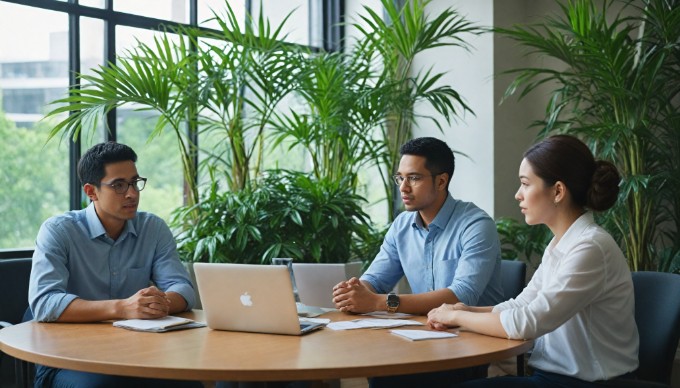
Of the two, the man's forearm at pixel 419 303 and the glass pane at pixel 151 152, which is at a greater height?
the glass pane at pixel 151 152

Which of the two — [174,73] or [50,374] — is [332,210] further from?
[50,374]

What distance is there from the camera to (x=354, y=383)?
5.02 metres

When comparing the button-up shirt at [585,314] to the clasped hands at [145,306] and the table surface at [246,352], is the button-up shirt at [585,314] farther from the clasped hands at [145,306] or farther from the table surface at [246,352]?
the clasped hands at [145,306]

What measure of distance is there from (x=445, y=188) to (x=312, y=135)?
183 cm

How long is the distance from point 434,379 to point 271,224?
1682mm

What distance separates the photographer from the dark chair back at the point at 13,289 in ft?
10.3

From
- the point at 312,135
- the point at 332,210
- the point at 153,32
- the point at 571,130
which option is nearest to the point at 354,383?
the point at 332,210

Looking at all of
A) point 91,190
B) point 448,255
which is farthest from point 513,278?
point 91,190

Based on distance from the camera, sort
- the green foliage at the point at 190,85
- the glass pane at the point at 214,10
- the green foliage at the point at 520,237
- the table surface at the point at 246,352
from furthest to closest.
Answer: the glass pane at the point at 214,10 → the green foliage at the point at 520,237 → the green foliage at the point at 190,85 → the table surface at the point at 246,352

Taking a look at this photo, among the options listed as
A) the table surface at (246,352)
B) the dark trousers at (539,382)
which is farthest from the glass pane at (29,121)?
the dark trousers at (539,382)

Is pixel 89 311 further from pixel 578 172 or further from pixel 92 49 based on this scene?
pixel 92 49

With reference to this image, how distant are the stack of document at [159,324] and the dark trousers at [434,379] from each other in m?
0.74

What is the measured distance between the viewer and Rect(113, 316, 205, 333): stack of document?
8.30ft

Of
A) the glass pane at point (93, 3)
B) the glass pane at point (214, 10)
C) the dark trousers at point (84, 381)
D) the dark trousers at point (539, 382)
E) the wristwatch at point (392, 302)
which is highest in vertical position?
the glass pane at point (214, 10)
